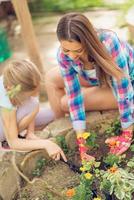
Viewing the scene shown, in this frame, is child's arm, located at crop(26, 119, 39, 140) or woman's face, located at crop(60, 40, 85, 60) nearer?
woman's face, located at crop(60, 40, 85, 60)

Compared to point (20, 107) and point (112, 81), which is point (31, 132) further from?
point (112, 81)

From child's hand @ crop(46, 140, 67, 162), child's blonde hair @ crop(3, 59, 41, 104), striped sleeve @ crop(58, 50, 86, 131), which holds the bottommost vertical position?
child's hand @ crop(46, 140, 67, 162)

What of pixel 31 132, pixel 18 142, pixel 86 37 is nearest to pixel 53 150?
pixel 18 142

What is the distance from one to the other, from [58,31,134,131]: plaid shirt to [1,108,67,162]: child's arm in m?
0.21

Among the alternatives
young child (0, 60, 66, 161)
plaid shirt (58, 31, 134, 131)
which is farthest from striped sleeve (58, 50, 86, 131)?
young child (0, 60, 66, 161)

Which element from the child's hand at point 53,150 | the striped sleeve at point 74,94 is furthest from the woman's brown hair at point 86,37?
the child's hand at point 53,150

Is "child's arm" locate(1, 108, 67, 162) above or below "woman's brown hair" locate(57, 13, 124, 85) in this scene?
below

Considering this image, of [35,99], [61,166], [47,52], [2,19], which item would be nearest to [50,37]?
[47,52]

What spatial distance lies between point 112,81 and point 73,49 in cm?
35

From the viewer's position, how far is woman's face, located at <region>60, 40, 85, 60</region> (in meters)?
2.48

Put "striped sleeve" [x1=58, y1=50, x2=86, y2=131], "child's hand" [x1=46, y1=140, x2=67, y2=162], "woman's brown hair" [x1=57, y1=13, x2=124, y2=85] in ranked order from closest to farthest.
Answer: "woman's brown hair" [x1=57, y1=13, x2=124, y2=85] < "child's hand" [x1=46, y1=140, x2=67, y2=162] < "striped sleeve" [x1=58, y1=50, x2=86, y2=131]

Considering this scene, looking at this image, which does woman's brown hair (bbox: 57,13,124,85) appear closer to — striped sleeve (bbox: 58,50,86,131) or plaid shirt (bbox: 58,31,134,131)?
plaid shirt (bbox: 58,31,134,131)

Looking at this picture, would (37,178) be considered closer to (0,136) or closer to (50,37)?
(0,136)

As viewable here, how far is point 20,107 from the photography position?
2881mm
